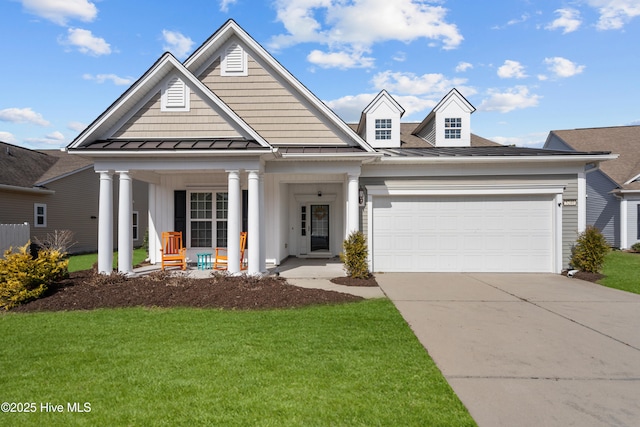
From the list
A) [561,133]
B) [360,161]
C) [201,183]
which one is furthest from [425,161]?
[561,133]

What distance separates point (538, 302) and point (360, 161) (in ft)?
17.5

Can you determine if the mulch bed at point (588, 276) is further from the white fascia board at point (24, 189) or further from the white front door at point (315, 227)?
the white fascia board at point (24, 189)

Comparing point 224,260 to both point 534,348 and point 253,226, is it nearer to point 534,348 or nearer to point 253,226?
point 253,226

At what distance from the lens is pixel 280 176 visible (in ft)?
37.3

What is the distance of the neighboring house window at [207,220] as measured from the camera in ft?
38.7

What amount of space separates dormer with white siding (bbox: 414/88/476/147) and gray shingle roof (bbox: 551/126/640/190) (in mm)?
9176

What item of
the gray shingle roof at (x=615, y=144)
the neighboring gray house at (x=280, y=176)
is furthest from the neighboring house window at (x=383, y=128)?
the gray shingle roof at (x=615, y=144)

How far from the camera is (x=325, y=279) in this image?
9.46 meters

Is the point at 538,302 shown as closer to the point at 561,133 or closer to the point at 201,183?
the point at 201,183

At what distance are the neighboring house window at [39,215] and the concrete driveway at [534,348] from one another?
17.1m

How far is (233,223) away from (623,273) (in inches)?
445

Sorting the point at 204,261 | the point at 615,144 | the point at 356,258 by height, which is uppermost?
the point at 615,144

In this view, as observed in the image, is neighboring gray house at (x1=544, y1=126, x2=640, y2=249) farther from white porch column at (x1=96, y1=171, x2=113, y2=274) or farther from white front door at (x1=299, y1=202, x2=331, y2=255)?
white porch column at (x1=96, y1=171, x2=113, y2=274)

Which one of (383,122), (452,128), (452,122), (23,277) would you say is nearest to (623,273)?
(452,128)
